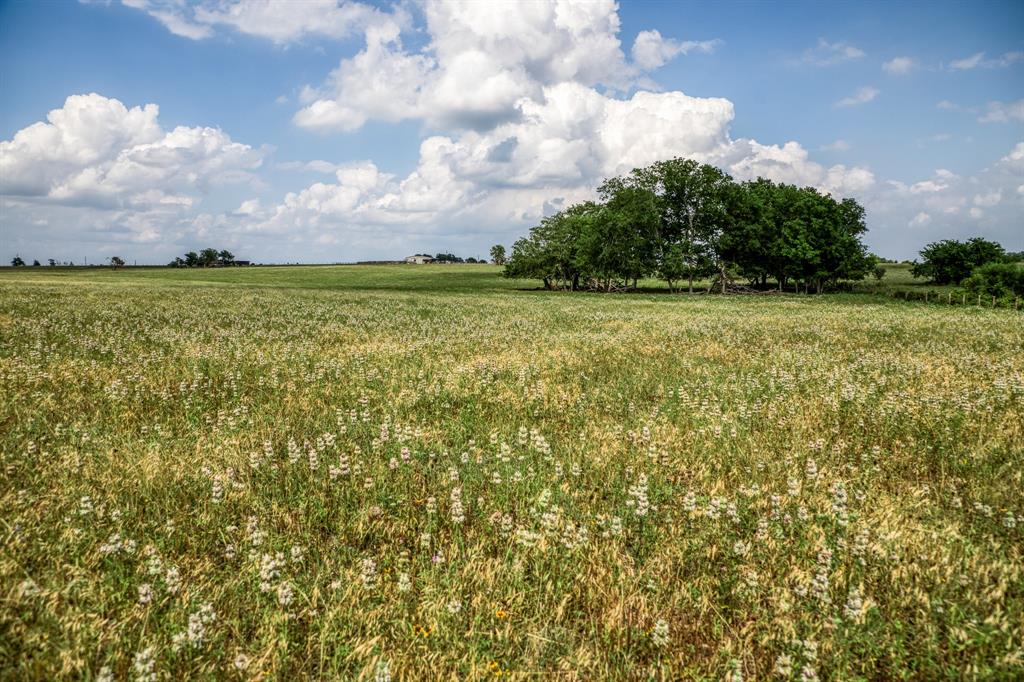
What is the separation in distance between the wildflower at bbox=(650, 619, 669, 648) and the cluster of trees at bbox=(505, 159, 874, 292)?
2798 inches

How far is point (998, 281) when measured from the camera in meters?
49.9

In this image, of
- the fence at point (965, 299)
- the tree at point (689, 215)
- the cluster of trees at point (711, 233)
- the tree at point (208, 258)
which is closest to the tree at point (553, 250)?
the cluster of trees at point (711, 233)

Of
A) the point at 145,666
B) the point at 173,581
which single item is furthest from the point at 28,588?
the point at 145,666

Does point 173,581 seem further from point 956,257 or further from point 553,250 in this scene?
point 956,257

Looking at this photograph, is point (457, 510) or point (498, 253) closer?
point (457, 510)

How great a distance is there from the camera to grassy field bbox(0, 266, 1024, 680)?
330 cm

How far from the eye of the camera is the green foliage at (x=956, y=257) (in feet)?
314

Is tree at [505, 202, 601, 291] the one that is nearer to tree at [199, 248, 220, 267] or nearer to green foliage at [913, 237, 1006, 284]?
green foliage at [913, 237, 1006, 284]

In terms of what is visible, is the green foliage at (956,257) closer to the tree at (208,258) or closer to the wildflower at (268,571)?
the wildflower at (268,571)

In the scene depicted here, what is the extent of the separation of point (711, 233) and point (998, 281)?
101ft

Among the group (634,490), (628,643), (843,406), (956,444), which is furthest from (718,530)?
(843,406)

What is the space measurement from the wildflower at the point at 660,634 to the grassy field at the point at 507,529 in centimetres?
3

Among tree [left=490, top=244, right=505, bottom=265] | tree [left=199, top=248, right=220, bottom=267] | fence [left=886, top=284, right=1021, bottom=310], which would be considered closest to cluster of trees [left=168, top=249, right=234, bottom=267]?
tree [left=199, top=248, right=220, bottom=267]

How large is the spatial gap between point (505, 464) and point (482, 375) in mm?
5204
